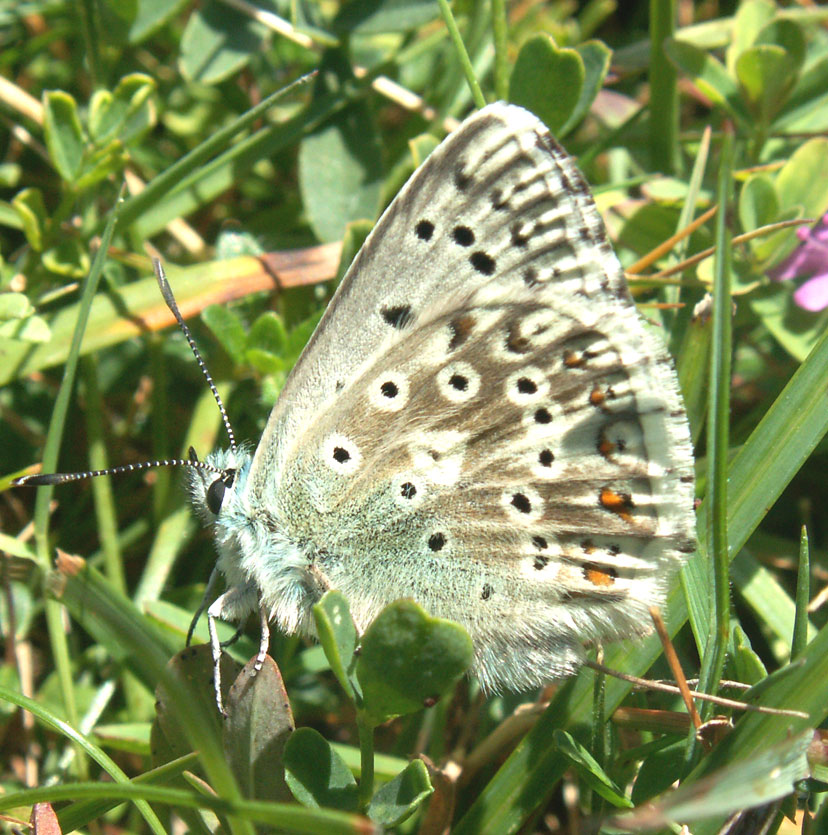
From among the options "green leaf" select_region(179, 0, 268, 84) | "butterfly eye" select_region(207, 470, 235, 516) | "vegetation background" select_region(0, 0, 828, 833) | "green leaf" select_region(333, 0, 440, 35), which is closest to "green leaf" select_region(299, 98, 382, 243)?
"vegetation background" select_region(0, 0, 828, 833)

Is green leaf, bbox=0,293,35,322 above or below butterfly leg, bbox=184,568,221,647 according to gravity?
above

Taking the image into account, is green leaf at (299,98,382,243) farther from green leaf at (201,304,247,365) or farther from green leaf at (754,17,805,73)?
green leaf at (754,17,805,73)

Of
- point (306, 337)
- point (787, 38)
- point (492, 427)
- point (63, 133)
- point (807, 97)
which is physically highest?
point (787, 38)

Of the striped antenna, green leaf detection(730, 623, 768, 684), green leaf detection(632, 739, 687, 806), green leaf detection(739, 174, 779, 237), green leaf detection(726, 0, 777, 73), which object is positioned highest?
green leaf detection(726, 0, 777, 73)

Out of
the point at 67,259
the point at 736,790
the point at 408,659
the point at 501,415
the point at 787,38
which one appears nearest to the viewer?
the point at 736,790

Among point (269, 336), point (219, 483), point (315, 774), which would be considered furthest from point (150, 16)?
point (315, 774)

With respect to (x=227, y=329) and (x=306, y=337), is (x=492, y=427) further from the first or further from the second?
(x=227, y=329)

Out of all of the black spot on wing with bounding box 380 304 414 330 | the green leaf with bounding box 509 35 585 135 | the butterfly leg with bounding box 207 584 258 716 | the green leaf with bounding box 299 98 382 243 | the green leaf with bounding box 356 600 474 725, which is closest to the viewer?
the green leaf with bounding box 356 600 474 725
